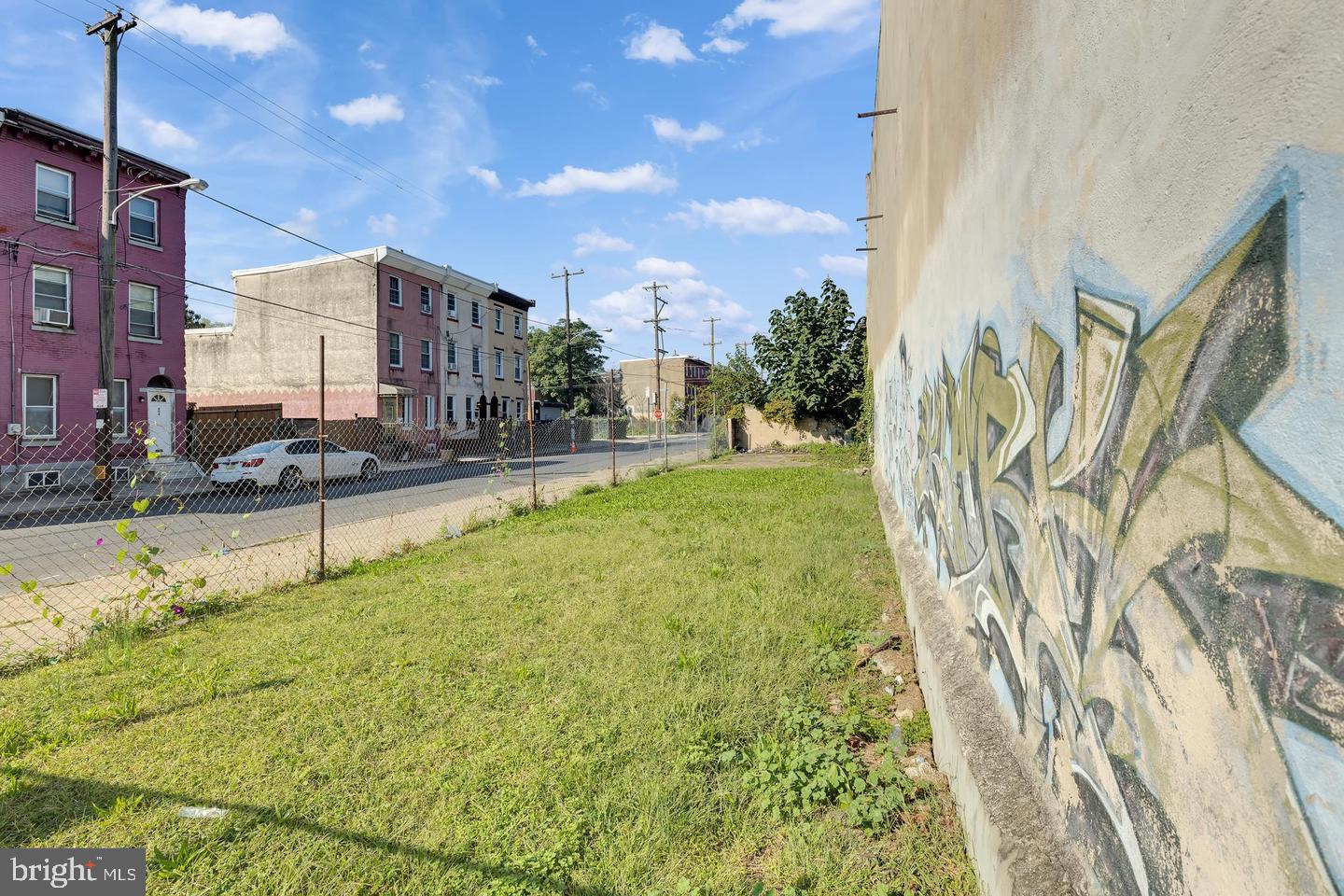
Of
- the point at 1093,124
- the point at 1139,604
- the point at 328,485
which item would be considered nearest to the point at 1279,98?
the point at 1093,124

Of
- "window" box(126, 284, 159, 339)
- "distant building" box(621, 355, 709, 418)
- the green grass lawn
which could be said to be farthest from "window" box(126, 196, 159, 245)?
"distant building" box(621, 355, 709, 418)

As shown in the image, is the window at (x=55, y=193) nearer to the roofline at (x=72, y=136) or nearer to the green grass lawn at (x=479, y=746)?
the roofline at (x=72, y=136)

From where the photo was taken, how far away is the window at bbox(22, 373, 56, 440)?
16.2 m

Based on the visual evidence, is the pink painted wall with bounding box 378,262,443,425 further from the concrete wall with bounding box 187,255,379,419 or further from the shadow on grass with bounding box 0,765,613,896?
the shadow on grass with bounding box 0,765,613,896

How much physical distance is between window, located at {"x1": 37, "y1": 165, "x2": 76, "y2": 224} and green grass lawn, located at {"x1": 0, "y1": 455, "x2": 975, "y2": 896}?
17.9 m

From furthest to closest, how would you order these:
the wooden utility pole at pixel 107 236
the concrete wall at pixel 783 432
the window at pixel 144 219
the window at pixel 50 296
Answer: the concrete wall at pixel 783 432, the window at pixel 144 219, the window at pixel 50 296, the wooden utility pole at pixel 107 236

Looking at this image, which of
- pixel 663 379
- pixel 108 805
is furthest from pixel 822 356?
pixel 663 379

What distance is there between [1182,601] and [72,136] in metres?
24.2

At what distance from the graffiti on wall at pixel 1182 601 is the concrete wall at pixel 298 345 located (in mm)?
29701

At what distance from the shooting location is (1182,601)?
132cm

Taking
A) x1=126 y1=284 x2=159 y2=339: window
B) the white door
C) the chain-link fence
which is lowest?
the chain-link fence

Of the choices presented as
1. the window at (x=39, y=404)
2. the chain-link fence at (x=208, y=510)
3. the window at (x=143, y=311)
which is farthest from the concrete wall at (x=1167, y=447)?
the window at (x=143, y=311)

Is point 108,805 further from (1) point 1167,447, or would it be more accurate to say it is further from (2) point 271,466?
(2) point 271,466

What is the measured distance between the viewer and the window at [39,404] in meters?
16.2
